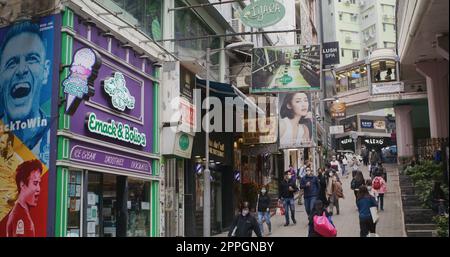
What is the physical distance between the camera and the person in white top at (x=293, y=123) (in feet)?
88.3

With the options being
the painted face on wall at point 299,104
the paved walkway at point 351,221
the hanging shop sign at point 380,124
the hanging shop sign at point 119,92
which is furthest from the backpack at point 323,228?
the hanging shop sign at point 380,124

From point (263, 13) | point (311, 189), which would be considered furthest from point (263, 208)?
point (263, 13)

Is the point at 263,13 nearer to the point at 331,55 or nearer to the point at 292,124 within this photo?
the point at 292,124

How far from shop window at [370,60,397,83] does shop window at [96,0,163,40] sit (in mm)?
16436

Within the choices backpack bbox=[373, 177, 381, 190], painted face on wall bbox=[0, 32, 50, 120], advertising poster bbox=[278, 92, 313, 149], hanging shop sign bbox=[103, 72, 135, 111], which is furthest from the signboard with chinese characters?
painted face on wall bbox=[0, 32, 50, 120]

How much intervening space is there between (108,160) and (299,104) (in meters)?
15.4

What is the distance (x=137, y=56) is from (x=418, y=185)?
9006mm

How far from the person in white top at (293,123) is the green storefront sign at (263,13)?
9.44 meters

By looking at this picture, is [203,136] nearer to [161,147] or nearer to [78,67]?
[161,147]

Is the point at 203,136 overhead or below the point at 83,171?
overhead

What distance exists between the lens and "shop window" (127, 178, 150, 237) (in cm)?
1507

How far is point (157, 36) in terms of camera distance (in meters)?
17.2
